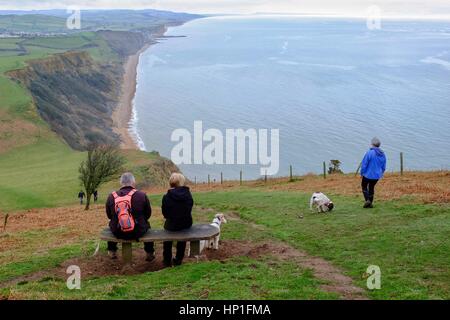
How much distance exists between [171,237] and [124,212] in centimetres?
136

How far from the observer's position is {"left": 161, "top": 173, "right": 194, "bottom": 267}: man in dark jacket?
1372 cm

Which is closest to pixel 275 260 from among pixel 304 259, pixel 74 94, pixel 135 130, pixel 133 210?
pixel 304 259

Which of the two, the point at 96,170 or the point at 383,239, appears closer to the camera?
the point at 383,239

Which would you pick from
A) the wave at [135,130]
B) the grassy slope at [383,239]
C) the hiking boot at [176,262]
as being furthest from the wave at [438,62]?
the hiking boot at [176,262]

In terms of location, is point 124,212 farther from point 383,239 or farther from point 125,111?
point 125,111

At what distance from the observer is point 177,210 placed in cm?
1391

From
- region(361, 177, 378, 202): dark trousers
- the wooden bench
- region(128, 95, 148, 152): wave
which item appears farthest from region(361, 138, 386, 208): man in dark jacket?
region(128, 95, 148, 152): wave

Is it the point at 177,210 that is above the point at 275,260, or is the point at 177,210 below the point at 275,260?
above

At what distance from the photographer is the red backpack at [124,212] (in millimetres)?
13617

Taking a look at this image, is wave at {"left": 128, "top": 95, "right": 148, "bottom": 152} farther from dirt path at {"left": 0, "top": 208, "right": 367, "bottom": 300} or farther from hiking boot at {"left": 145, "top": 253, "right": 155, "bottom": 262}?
hiking boot at {"left": 145, "top": 253, "right": 155, "bottom": 262}

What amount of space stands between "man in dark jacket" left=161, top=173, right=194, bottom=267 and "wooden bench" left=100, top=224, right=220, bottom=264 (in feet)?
0.59

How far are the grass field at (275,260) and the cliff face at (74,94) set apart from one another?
76.2 m

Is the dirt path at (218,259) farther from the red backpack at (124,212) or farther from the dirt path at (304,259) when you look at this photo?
the red backpack at (124,212)

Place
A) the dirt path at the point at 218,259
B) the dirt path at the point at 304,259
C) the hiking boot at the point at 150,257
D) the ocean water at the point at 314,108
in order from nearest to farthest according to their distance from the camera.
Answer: the dirt path at the point at 304,259 → the dirt path at the point at 218,259 → the hiking boot at the point at 150,257 → the ocean water at the point at 314,108
